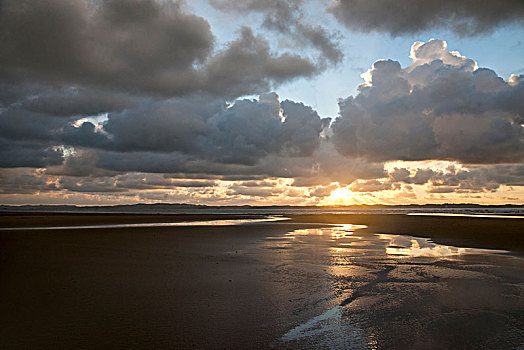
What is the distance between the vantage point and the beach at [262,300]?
781 cm

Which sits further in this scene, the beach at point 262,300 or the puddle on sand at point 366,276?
the puddle on sand at point 366,276

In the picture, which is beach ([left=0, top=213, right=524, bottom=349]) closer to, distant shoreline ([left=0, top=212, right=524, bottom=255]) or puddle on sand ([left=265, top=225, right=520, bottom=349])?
puddle on sand ([left=265, top=225, right=520, bottom=349])

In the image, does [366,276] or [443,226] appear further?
[443,226]

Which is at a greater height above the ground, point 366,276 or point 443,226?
point 366,276

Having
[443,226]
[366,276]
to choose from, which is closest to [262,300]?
[366,276]

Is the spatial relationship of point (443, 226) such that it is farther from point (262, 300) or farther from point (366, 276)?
point (262, 300)

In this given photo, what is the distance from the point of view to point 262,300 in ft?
35.3

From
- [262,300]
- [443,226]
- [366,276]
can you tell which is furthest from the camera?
[443,226]

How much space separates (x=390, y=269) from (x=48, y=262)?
14.7 meters

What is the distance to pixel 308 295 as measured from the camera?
1130 centimetres

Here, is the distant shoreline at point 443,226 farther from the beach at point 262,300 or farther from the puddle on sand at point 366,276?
the beach at point 262,300

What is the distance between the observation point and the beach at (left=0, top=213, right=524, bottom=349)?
781 centimetres

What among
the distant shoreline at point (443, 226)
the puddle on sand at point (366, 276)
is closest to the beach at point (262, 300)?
the puddle on sand at point (366, 276)

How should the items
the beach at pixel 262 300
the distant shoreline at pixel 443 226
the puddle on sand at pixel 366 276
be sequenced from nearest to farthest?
the beach at pixel 262 300 < the puddle on sand at pixel 366 276 < the distant shoreline at pixel 443 226
